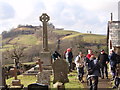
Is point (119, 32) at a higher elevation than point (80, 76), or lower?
higher

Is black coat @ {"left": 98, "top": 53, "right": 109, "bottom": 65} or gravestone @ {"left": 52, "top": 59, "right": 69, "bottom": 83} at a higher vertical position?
black coat @ {"left": 98, "top": 53, "right": 109, "bottom": 65}

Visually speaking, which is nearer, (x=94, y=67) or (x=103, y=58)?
(x=94, y=67)

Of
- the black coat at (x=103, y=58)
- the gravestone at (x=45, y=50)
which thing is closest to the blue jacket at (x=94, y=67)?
the black coat at (x=103, y=58)

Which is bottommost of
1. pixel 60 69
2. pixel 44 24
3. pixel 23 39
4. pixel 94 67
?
pixel 60 69

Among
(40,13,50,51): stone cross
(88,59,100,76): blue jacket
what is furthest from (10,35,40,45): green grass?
(88,59,100,76): blue jacket

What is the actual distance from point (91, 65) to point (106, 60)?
157 inches

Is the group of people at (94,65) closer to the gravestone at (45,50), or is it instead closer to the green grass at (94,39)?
the gravestone at (45,50)

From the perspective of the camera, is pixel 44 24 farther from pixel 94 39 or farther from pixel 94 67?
pixel 94 39

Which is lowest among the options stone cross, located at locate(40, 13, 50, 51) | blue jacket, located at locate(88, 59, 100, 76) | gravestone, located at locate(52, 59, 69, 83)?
gravestone, located at locate(52, 59, 69, 83)

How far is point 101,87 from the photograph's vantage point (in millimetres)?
13211

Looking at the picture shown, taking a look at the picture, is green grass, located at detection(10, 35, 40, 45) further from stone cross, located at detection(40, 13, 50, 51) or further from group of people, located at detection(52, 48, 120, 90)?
group of people, located at detection(52, 48, 120, 90)

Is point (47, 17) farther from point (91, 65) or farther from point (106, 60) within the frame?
point (91, 65)

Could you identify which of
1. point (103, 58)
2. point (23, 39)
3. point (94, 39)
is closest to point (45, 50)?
point (103, 58)

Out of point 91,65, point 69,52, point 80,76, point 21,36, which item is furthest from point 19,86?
point 21,36
